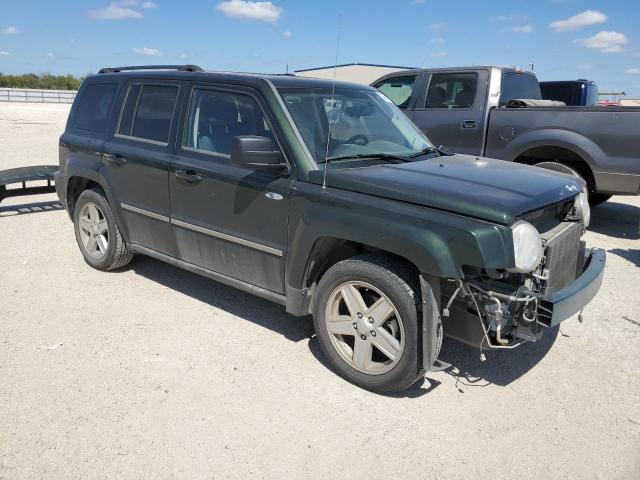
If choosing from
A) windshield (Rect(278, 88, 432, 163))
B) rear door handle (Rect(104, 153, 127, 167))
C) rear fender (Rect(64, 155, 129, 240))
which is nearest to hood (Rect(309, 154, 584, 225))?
windshield (Rect(278, 88, 432, 163))

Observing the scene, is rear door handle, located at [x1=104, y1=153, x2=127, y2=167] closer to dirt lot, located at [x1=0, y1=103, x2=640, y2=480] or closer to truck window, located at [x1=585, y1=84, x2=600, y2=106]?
dirt lot, located at [x1=0, y1=103, x2=640, y2=480]

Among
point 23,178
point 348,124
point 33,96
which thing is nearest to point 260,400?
point 348,124

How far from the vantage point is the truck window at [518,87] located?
799cm

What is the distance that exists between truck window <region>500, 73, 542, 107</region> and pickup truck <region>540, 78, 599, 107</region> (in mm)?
2019

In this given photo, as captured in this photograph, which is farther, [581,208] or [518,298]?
[581,208]

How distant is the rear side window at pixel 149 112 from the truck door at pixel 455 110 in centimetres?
458

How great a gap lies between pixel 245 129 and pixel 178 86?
0.85 metres

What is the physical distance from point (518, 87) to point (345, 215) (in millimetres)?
6019

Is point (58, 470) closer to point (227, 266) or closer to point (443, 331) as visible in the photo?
point (227, 266)

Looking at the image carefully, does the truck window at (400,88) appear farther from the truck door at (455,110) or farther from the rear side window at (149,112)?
the rear side window at (149,112)

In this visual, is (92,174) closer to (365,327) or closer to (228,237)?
(228,237)

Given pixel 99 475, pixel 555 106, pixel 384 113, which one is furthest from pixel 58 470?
pixel 555 106

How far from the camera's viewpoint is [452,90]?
811 cm

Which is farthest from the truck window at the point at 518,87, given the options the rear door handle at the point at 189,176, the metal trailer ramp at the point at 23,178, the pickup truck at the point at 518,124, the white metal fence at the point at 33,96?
the white metal fence at the point at 33,96
